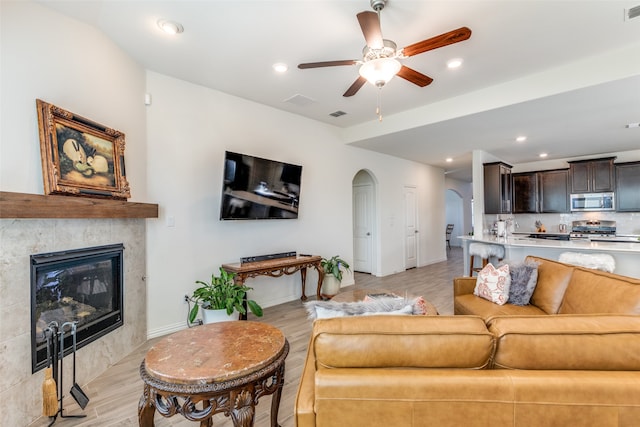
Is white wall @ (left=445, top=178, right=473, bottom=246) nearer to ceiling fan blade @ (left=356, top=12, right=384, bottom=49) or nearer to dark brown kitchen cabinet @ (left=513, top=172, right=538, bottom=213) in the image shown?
dark brown kitchen cabinet @ (left=513, top=172, right=538, bottom=213)

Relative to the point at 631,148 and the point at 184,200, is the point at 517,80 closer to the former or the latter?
the point at 184,200

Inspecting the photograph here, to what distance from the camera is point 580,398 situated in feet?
3.43

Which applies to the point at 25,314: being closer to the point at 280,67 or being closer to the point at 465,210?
the point at 280,67

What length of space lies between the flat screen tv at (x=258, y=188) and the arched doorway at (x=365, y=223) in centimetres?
252

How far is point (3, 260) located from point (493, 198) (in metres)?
6.82

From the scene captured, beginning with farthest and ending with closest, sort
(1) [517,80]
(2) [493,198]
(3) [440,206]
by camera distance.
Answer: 1. (3) [440,206]
2. (2) [493,198]
3. (1) [517,80]

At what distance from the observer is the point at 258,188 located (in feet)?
12.9

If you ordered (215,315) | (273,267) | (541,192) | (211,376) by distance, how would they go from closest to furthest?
(211,376) → (215,315) → (273,267) → (541,192)

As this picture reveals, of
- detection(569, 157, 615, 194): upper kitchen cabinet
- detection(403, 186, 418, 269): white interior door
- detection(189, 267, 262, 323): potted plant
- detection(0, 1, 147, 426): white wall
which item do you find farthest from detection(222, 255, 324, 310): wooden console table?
detection(569, 157, 615, 194): upper kitchen cabinet

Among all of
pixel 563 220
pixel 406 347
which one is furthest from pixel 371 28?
pixel 563 220

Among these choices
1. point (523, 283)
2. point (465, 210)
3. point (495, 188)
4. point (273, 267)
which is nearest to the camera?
point (523, 283)

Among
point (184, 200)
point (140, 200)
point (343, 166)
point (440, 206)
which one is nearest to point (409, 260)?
point (440, 206)

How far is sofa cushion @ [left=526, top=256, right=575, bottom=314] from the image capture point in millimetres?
2492

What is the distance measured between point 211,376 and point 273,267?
2390mm
